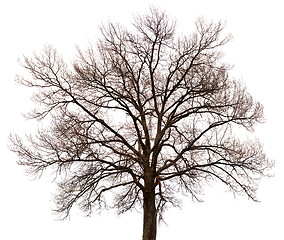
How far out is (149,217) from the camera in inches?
623

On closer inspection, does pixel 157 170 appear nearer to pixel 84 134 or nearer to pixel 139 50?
pixel 84 134

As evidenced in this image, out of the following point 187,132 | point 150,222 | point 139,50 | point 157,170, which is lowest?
point 150,222

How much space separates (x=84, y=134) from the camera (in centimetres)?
1588

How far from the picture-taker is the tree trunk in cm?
1577

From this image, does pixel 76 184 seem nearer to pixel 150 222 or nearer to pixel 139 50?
pixel 150 222

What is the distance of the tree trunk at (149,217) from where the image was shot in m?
15.8

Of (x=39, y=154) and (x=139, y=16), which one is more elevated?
(x=139, y=16)

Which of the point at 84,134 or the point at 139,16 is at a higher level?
the point at 139,16

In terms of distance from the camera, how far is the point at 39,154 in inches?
630

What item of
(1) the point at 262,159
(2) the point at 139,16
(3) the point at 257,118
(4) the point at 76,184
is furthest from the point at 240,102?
(4) the point at 76,184

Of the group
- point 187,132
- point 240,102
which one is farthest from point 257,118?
point 187,132

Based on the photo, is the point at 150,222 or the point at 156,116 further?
the point at 156,116

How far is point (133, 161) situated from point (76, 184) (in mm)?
1751

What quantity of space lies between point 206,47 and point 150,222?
5319mm
